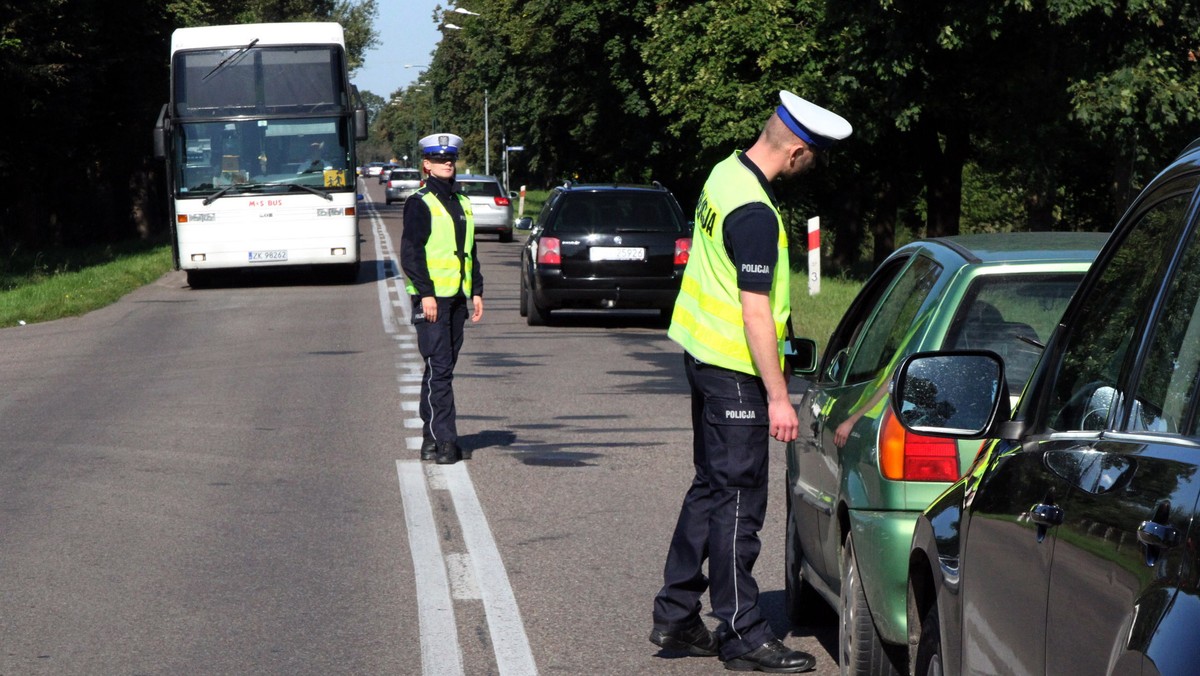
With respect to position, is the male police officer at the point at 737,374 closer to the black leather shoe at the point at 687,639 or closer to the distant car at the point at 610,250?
the black leather shoe at the point at 687,639

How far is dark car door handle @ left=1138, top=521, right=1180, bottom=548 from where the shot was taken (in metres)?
2.19

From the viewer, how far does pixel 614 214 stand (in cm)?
1953

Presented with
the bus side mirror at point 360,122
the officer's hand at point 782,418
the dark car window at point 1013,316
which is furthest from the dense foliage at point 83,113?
the dark car window at point 1013,316

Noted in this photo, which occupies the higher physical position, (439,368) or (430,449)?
(439,368)

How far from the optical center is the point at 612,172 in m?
47.6

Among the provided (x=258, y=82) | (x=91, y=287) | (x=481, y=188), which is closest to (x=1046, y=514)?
(x=258, y=82)

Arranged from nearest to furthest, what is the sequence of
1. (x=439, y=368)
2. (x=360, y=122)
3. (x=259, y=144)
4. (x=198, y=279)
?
(x=439, y=368) → (x=259, y=144) → (x=360, y=122) → (x=198, y=279)

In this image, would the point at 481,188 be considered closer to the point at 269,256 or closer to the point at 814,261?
the point at 269,256

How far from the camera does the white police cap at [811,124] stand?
5.29m

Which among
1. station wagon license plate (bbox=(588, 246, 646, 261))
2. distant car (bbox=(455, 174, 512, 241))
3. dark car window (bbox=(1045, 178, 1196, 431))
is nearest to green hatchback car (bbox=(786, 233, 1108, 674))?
dark car window (bbox=(1045, 178, 1196, 431))

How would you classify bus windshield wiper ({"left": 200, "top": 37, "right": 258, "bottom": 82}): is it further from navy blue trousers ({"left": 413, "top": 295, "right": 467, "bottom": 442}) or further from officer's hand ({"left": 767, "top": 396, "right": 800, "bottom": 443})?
officer's hand ({"left": 767, "top": 396, "right": 800, "bottom": 443})

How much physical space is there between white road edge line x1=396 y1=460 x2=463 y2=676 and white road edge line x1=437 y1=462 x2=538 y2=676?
0.14 meters

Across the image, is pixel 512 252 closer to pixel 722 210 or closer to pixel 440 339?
pixel 440 339

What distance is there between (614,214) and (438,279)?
9.49m
